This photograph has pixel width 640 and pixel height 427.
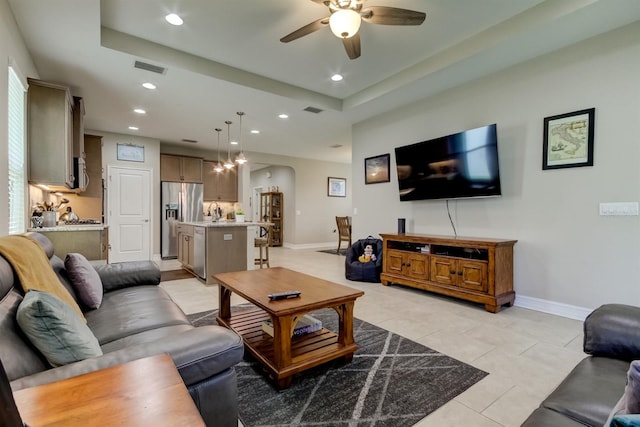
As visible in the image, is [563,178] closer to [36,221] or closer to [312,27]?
[312,27]

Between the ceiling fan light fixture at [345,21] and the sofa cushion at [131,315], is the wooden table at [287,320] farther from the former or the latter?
the ceiling fan light fixture at [345,21]

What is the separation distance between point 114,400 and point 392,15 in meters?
2.62

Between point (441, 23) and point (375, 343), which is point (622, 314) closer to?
point (375, 343)

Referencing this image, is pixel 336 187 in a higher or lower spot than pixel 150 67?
lower

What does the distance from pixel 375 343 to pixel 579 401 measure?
157cm

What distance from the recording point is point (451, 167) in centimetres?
383

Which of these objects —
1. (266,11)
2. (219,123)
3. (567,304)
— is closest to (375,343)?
(567,304)

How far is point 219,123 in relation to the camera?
5.54 m

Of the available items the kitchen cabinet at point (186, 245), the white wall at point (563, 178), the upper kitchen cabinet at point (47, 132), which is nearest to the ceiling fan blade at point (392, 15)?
the white wall at point (563, 178)

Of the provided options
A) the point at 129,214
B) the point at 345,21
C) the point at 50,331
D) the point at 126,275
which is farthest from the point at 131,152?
the point at 50,331

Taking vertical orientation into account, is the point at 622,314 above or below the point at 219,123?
below

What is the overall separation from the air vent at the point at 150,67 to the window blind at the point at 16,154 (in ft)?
3.33

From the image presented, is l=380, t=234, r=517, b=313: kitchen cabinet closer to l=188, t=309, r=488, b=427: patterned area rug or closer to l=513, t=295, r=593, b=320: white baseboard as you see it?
l=513, t=295, r=593, b=320: white baseboard

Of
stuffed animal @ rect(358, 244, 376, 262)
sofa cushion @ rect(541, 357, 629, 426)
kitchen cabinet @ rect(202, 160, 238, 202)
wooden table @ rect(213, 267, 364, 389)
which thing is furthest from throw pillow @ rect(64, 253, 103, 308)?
kitchen cabinet @ rect(202, 160, 238, 202)
